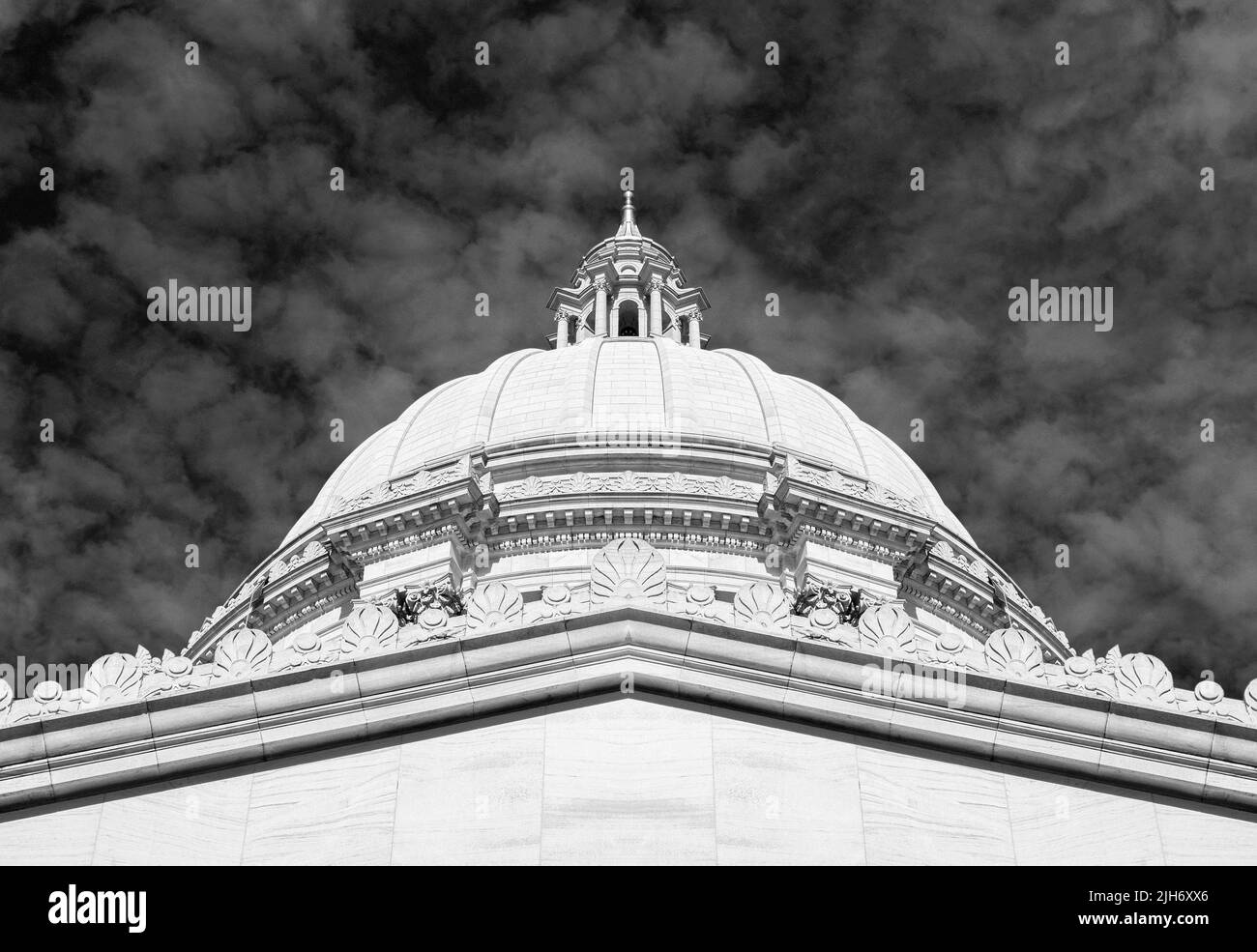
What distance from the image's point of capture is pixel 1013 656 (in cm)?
1516

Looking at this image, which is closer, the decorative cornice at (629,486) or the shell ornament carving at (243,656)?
the shell ornament carving at (243,656)

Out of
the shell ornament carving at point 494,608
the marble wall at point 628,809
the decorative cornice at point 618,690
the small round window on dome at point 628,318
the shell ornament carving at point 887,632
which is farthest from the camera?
the small round window on dome at point 628,318

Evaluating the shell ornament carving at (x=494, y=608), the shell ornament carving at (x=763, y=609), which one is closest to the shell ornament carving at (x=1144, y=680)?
the shell ornament carving at (x=763, y=609)

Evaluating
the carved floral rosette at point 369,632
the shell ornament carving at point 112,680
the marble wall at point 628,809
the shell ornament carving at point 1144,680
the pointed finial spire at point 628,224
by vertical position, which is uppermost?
the pointed finial spire at point 628,224

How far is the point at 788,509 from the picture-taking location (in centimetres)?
4766

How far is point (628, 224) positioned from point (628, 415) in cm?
2300

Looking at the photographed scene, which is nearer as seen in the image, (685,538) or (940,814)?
(940,814)

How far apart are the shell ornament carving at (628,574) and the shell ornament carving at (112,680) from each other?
13.1 feet

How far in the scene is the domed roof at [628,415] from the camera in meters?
52.7

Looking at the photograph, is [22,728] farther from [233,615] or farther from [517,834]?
[233,615]

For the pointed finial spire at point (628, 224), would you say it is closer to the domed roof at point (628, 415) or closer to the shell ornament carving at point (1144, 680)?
the domed roof at point (628, 415)
